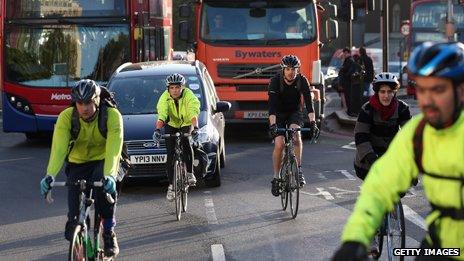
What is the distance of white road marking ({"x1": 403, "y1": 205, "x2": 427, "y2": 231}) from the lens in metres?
10.7

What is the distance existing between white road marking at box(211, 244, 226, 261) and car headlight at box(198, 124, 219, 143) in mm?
4048

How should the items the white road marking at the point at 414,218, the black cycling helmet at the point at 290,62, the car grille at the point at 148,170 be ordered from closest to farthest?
the white road marking at the point at 414,218
the black cycling helmet at the point at 290,62
the car grille at the point at 148,170

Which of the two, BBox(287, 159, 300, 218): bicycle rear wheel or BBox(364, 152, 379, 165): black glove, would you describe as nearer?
BBox(364, 152, 379, 165): black glove

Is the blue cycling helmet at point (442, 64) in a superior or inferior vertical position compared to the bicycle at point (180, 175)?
superior

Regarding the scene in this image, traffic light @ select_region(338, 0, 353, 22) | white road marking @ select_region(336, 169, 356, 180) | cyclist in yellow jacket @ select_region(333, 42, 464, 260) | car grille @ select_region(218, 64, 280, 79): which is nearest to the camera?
cyclist in yellow jacket @ select_region(333, 42, 464, 260)

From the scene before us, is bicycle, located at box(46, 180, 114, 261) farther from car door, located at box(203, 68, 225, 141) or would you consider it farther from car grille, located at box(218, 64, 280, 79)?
car grille, located at box(218, 64, 280, 79)

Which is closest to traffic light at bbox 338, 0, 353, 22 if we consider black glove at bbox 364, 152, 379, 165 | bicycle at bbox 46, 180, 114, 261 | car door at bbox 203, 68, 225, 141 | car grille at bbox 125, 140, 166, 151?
car door at bbox 203, 68, 225, 141

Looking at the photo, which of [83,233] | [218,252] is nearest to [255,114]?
[218,252]

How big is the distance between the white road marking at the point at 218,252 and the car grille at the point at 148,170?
386cm

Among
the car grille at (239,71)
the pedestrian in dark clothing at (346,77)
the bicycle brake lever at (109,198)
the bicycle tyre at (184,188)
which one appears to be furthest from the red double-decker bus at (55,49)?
the bicycle brake lever at (109,198)

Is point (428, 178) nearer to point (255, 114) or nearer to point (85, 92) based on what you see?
point (85, 92)

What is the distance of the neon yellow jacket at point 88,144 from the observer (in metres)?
7.43

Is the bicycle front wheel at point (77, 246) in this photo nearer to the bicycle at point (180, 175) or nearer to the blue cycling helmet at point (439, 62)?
the blue cycling helmet at point (439, 62)

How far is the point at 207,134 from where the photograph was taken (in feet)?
45.9
